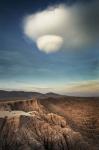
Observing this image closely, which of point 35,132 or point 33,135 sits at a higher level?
point 35,132

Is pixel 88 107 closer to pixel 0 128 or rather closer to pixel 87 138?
pixel 87 138

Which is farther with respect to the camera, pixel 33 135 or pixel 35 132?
pixel 35 132

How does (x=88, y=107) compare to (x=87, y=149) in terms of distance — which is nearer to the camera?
(x=87, y=149)

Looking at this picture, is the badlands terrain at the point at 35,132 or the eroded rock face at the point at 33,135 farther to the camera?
the badlands terrain at the point at 35,132

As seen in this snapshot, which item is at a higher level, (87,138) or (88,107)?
(88,107)

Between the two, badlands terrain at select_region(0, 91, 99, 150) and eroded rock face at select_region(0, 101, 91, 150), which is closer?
eroded rock face at select_region(0, 101, 91, 150)

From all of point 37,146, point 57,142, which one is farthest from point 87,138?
point 37,146

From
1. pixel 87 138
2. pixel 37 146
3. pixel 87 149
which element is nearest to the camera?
pixel 37 146

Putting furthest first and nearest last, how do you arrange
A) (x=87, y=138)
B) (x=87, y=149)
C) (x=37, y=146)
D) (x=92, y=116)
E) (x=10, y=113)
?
(x=92, y=116) → (x=87, y=138) → (x=10, y=113) → (x=87, y=149) → (x=37, y=146)
